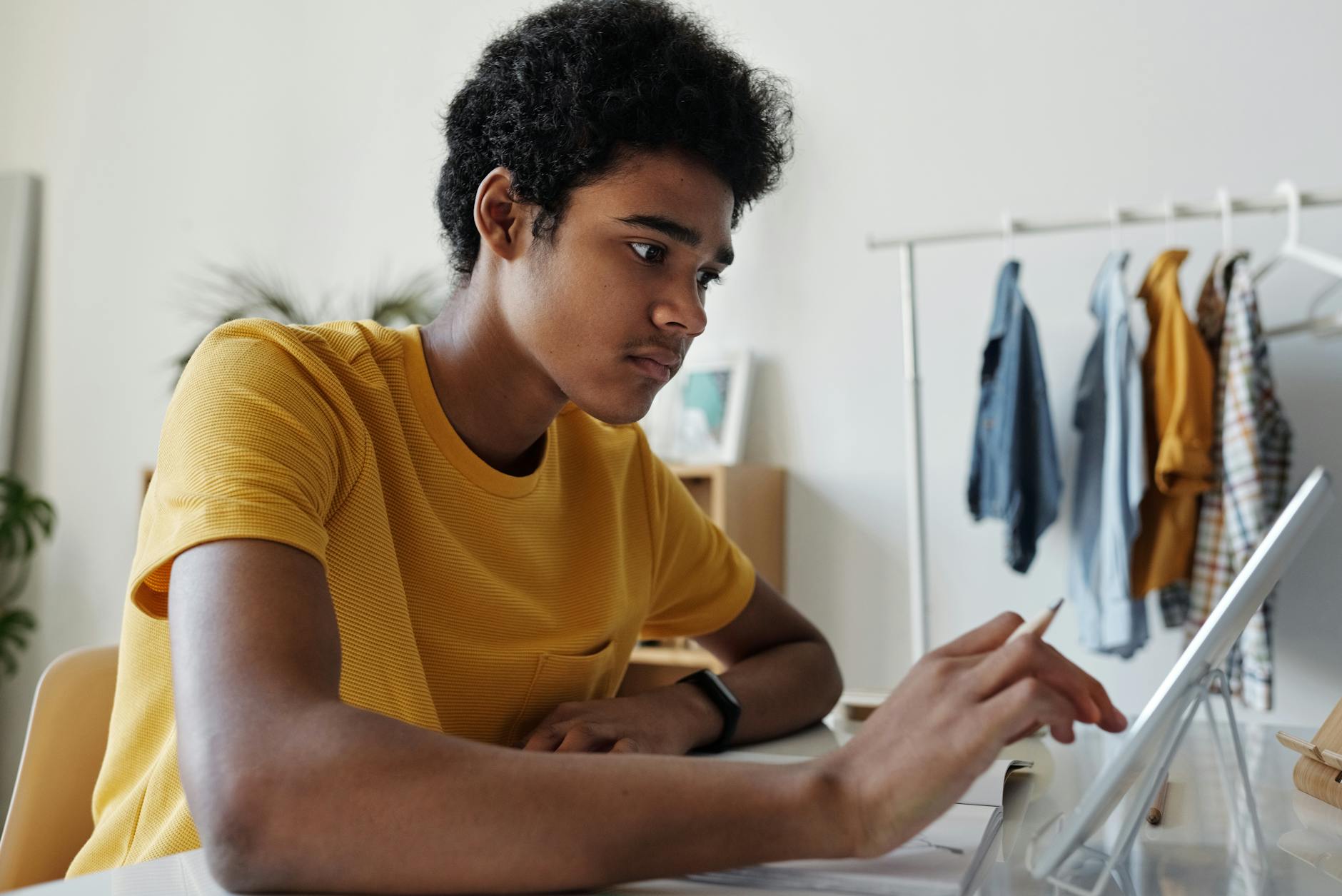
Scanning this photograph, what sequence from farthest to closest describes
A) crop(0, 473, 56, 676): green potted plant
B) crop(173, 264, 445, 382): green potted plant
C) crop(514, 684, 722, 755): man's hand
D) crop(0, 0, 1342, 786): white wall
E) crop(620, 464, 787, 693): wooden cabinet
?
crop(0, 473, 56, 676): green potted plant → crop(173, 264, 445, 382): green potted plant → crop(620, 464, 787, 693): wooden cabinet → crop(0, 0, 1342, 786): white wall → crop(514, 684, 722, 755): man's hand

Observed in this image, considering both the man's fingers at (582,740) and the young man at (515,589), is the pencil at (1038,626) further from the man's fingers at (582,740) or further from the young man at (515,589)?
the man's fingers at (582,740)

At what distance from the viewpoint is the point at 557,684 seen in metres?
1.09

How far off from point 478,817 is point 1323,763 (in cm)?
74

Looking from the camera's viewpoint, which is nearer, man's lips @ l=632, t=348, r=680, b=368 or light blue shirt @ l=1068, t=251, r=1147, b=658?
man's lips @ l=632, t=348, r=680, b=368

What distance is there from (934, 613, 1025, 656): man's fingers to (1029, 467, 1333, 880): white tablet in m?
0.09

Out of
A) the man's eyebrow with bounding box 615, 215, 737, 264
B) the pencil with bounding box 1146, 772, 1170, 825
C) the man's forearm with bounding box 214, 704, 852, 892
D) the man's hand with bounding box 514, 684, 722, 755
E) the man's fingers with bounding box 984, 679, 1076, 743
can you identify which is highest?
the man's eyebrow with bounding box 615, 215, 737, 264

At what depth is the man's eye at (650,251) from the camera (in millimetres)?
1005

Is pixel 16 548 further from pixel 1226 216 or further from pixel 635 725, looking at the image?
pixel 1226 216

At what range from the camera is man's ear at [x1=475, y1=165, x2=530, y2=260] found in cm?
107

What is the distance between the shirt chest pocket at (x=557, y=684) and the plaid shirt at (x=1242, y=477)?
47.9 inches

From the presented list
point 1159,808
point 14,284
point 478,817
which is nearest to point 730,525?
point 1159,808

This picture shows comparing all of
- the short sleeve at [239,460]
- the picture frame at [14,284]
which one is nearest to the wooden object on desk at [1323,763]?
the short sleeve at [239,460]

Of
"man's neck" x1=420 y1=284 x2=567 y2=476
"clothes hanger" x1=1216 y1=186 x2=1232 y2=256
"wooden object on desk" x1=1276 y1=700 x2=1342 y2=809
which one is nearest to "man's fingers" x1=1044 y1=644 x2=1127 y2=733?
"wooden object on desk" x1=1276 y1=700 x2=1342 y2=809

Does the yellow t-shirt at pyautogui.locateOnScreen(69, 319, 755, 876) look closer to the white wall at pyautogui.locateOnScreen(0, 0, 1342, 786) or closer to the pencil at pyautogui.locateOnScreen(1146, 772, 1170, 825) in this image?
the pencil at pyautogui.locateOnScreen(1146, 772, 1170, 825)
